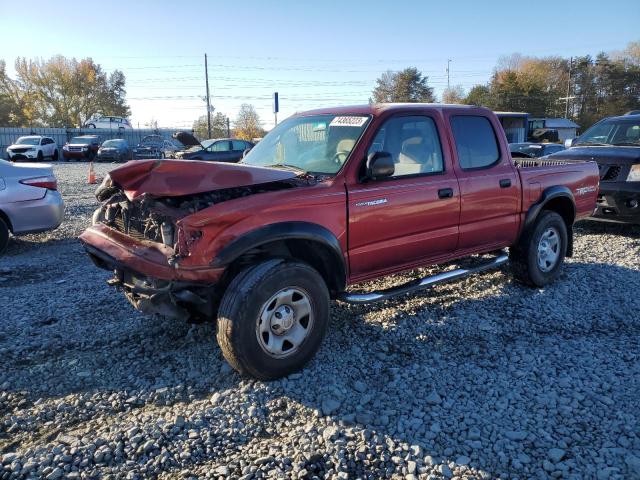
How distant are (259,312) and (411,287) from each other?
5.14 ft

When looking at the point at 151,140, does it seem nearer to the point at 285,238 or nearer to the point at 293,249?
the point at 293,249

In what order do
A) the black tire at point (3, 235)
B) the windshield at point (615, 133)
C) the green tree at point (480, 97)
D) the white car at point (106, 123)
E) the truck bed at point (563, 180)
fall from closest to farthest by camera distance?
the truck bed at point (563, 180) < the black tire at point (3, 235) < the windshield at point (615, 133) < the white car at point (106, 123) < the green tree at point (480, 97)

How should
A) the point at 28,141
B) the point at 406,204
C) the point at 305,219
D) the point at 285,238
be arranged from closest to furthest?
the point at 285,238
the point at 305,219
the point at 406,204
the point at 28,141

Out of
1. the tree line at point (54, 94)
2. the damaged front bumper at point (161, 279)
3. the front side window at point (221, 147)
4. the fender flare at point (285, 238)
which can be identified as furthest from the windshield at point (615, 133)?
the tree line at point (54, 94)

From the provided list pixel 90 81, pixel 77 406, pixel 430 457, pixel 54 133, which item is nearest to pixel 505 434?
pixel 430 457

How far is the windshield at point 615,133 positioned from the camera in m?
8.84

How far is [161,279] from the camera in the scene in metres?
3.37

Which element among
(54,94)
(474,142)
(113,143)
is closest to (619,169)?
(474,142)

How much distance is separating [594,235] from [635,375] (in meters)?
5.52

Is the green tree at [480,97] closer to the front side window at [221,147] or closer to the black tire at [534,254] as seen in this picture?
the front side window at [221,147]

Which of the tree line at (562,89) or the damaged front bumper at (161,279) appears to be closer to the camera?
the damaged front bumper at (161,279)

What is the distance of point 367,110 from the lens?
442 centimetres

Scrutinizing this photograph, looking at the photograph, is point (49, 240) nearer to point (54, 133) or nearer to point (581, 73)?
point (54, 133)

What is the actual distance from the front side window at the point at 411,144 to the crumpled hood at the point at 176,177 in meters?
1.25
